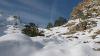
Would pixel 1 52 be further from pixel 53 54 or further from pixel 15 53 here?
pixel 53 54

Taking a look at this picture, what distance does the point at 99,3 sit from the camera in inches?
3351

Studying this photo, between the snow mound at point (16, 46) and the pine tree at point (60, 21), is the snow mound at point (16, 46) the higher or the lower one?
the lower one

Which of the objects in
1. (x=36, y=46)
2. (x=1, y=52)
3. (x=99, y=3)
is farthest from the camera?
(x=99, y=3)

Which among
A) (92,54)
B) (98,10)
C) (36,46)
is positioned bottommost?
(92,54)

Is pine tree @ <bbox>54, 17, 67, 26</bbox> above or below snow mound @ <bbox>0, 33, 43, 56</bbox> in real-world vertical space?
above

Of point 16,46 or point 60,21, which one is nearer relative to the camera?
point 16,46

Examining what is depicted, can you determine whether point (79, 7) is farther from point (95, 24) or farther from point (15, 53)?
point (15, 53)

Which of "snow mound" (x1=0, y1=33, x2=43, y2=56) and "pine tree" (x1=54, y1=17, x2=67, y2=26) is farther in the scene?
"pine tree" (x1=54, y1=17, x2=67, y2=26)

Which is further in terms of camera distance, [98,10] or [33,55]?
[98,10]

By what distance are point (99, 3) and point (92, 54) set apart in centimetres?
7934

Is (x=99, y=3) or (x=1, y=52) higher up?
(x=99, y=3)

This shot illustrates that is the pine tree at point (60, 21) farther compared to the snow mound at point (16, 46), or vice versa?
the pine tree at point (60, 21)

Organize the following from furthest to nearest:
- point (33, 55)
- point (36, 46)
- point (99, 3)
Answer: point (99, 3) → point (36, 46) → point (33, 55)

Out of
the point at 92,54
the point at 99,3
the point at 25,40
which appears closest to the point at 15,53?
the point at 25,40
